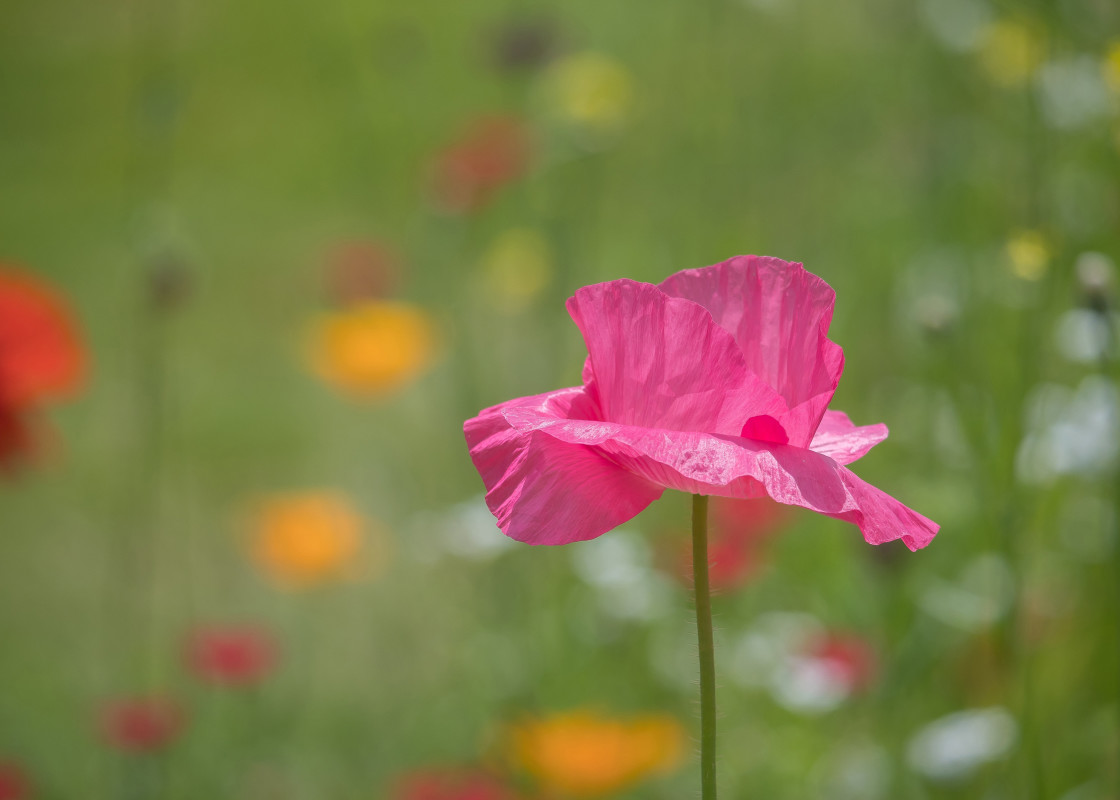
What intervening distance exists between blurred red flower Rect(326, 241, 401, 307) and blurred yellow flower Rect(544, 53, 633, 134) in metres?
0.33

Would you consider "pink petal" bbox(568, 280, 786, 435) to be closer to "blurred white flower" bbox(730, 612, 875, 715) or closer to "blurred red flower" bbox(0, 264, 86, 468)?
"blurred white flower" bbox(730, 612, 875, 715)

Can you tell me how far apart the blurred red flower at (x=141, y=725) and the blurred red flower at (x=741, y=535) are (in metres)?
0.41

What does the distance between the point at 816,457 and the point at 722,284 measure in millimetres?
71

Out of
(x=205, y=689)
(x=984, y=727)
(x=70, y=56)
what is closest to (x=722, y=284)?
(x=984, y=727)

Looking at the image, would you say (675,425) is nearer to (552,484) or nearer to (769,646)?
(552,484)

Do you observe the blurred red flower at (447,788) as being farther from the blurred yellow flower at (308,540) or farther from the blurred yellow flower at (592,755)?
the blurred yellow flower at (308,540)

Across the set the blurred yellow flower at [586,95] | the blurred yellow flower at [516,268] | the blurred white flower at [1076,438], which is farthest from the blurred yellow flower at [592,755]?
the blurred yellow flower at [516,268]

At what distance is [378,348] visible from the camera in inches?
50.3

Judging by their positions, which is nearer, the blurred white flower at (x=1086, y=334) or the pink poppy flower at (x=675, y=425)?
the pink poppy flower at (x=675, y=425)

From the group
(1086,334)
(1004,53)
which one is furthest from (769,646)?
(1004,53)

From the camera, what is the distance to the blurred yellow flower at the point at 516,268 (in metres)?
1.46

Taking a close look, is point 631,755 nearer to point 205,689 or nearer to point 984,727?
point 984,727

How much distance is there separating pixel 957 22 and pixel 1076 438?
1.91 ft

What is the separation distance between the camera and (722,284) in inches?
12.4
